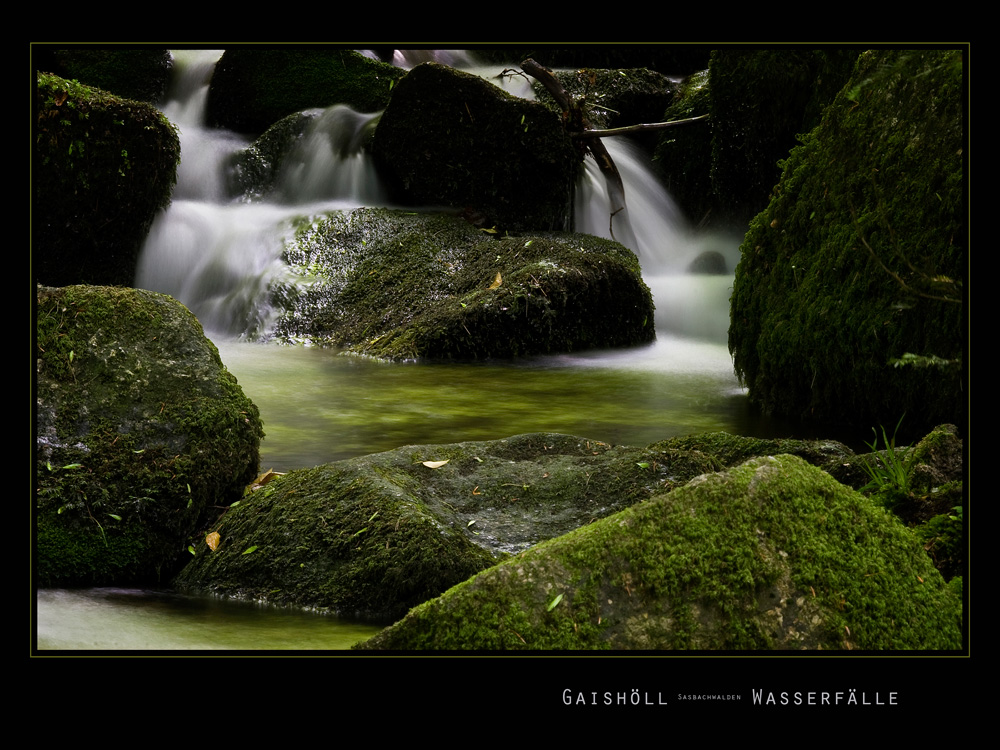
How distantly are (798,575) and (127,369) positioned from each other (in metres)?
2.64

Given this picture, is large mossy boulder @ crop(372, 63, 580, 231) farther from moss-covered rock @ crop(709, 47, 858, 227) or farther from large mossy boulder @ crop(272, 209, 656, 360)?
moss-covered rock @ crop(709, 47, 858, 227)

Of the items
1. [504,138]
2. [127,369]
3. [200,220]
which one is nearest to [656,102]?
[504,138]

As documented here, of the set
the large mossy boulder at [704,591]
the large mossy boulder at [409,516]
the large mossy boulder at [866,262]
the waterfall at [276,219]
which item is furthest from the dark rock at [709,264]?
the large mossy boulder at [704,591]

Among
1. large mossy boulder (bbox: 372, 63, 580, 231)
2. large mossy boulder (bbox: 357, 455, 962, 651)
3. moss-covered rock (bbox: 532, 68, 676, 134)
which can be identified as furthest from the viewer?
moss-covered rock (bbox: 532, 68, 676, 134)

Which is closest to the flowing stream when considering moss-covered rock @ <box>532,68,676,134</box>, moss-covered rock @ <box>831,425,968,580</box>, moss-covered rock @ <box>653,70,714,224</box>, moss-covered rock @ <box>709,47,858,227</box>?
moss-covered rock @ <box>653,70,714,224</box>

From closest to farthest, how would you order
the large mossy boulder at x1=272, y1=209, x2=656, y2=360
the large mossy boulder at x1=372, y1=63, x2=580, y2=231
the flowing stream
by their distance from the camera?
1. the flowing stream
2. the large mossy boulder at x1=272, y1=209, x2=656, y2=360
3. the large mossy boulder at x1=372, y1=63, x2=580, y2=231

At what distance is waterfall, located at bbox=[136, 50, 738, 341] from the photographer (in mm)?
9797

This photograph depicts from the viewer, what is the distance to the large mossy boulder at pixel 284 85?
13586mm

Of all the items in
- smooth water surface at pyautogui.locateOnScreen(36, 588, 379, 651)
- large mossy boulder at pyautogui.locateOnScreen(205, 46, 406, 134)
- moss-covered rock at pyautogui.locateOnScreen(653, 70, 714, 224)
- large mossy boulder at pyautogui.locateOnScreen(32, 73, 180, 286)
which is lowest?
smooth water surface at pyautogui.locateOnScreen(36, 588, 379, 651)

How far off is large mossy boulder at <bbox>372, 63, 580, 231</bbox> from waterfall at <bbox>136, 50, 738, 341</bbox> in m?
0.58

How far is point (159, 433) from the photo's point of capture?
3381 mm

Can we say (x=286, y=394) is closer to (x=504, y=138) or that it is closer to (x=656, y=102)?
(x=504, y=138)
